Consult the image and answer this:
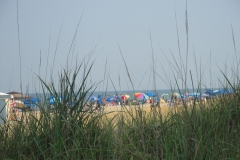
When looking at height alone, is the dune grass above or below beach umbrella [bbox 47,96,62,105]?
below

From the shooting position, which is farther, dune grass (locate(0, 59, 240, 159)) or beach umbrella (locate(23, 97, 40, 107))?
beach umbrella (locate(23, 97, 40, 107))

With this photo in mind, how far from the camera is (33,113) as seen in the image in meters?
2.39

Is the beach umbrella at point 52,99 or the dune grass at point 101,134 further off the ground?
the beach umbrella at point 52,99

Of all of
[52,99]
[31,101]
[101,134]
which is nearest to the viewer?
[101,134]

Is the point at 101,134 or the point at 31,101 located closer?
the point at 101,134

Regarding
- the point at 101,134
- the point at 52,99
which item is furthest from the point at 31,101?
the point at 101,134

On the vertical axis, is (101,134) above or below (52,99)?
below

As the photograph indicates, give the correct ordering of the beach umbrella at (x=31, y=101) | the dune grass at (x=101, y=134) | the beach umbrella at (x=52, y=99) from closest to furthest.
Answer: the dune grass at (x=101, y=134), the beach umbrella at (x=52, y=99), the beach umbrella at (x=31, y=101)

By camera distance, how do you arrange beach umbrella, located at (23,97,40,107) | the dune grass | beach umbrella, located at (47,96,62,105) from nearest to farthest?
the dune grass
beach umbrella, located at (47,96,62,105)
beach umbrella, located at (23,97,40,107)

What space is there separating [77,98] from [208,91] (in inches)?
57.7

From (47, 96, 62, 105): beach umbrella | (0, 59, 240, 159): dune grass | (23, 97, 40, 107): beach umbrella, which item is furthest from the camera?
(23, 97, 40, 107): beach umbrella

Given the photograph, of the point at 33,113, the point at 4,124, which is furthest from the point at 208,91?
the point at 4,124

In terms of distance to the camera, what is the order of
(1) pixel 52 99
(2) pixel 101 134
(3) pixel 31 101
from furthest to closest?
(3) pixel 31 101 → (1) pixel 52 99 → (2) pixel 101 134

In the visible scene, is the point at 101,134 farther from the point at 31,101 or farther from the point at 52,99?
the point at 31,101
